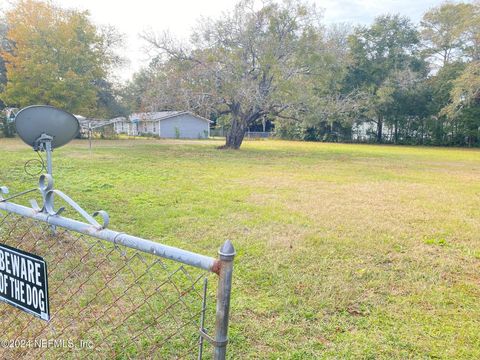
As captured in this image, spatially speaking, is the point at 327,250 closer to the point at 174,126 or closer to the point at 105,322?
the point at 105,322

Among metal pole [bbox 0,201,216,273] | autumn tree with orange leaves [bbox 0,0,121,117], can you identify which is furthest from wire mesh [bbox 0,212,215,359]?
autumn tree with orange leaves [bbox 0,0,121,117]

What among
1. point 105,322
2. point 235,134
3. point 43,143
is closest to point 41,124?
point 43,143

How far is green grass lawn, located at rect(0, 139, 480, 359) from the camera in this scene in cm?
216

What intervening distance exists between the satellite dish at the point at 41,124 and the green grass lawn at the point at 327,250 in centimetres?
135

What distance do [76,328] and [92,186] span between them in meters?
4.98

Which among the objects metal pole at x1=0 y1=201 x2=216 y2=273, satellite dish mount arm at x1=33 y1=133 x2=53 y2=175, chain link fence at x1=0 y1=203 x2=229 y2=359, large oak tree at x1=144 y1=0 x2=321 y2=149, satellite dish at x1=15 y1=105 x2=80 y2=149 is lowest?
chain link fence at x1=0 y1=203 x2=229 y2=359

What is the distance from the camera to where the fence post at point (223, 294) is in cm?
99

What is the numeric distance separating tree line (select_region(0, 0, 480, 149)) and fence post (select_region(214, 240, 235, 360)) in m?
14.4

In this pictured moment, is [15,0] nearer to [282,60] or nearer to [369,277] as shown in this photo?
[282,60]

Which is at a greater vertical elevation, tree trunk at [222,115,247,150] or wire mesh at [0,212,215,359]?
tree trunk at [222,115,247,150]

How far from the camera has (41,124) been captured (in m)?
3.22

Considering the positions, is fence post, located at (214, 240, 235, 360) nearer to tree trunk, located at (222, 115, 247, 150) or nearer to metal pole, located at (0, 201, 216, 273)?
metal pole, located at (0, 201, 216, 273)

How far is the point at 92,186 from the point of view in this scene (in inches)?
267

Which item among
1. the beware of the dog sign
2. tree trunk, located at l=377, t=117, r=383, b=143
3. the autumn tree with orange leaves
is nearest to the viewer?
the beware of the dog sign
